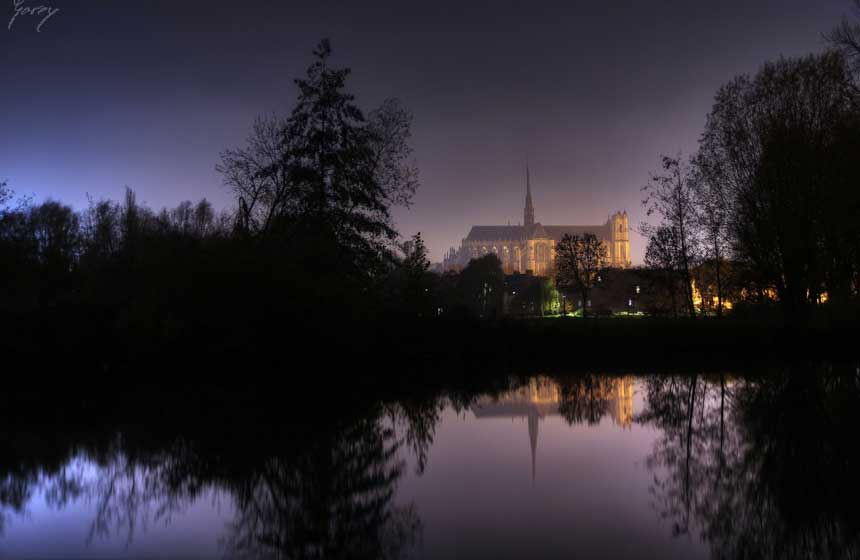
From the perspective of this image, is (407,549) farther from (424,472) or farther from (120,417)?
(120,417)

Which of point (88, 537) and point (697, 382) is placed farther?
point (697, 382)

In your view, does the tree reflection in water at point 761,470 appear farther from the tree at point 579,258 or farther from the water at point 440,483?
the tree at point 579,258

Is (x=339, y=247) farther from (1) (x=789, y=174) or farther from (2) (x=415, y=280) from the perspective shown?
(1) (x=789, y=174)

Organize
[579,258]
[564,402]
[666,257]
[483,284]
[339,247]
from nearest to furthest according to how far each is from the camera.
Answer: [564,402]
[339,247]
[666,257]
[579,258]
[483,284]

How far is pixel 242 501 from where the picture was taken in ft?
29.3

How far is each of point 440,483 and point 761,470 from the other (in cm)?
461

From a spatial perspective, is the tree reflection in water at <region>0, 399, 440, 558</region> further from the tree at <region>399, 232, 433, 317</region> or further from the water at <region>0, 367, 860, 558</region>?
the tree at <region>399, 232, 433, 317</region>

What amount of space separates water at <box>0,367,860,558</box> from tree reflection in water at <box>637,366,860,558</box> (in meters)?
0.04

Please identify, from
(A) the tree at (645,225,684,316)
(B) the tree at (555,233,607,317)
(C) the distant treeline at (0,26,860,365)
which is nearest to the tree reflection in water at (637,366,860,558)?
(C) the distant treeline at (0,26,860,365)

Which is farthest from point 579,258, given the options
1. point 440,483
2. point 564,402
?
point 440,483

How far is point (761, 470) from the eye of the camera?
1011 centimetres

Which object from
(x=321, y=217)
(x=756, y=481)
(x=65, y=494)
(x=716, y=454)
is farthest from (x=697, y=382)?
(x=65, y=494)

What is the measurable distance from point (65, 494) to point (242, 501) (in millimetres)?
2647

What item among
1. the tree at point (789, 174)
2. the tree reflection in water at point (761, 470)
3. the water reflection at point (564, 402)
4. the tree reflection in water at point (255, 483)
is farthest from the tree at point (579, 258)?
the tree reflection in water at point (255, 483)
